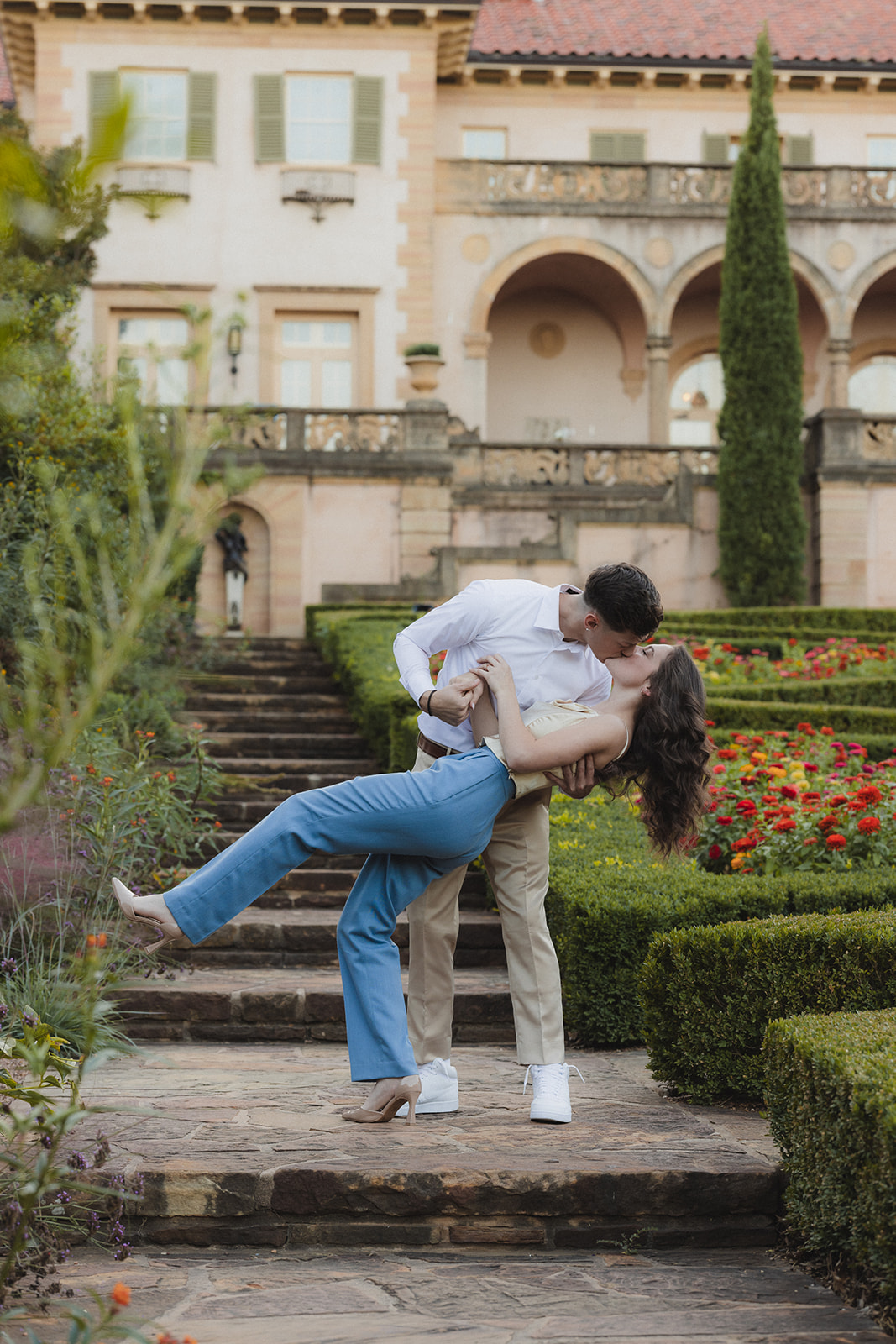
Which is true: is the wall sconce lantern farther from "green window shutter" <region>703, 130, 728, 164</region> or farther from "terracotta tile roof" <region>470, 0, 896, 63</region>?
"green window shutter" <region>703, 130, 728, 164</region>

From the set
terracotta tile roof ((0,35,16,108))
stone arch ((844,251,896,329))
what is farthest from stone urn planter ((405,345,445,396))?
terracotta tile roof ((0,35,16,108))

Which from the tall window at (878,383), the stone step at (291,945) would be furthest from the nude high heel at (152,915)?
the tall window at (878,383)

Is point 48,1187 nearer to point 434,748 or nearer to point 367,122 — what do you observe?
point 434,748

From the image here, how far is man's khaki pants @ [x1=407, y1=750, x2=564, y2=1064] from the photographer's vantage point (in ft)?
13.2

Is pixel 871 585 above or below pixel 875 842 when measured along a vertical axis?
above

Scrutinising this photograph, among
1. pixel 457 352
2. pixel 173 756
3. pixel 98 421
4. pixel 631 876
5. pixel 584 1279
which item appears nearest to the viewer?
pixel 584 1279

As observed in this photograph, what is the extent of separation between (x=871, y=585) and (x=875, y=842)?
44.8 feet

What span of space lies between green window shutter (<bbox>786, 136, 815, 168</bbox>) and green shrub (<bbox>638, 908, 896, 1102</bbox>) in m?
23.4

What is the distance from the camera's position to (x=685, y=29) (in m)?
25.4

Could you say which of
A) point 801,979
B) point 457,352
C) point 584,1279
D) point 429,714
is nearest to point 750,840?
point 801,979

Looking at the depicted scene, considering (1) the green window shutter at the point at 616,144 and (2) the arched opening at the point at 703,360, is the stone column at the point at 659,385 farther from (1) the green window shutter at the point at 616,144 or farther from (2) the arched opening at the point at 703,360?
(1) the green window shutter at the point at 616,144

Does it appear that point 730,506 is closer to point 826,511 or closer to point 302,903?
point 826,511

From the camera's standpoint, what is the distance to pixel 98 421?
10125mm

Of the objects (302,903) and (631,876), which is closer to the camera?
(631,876)
